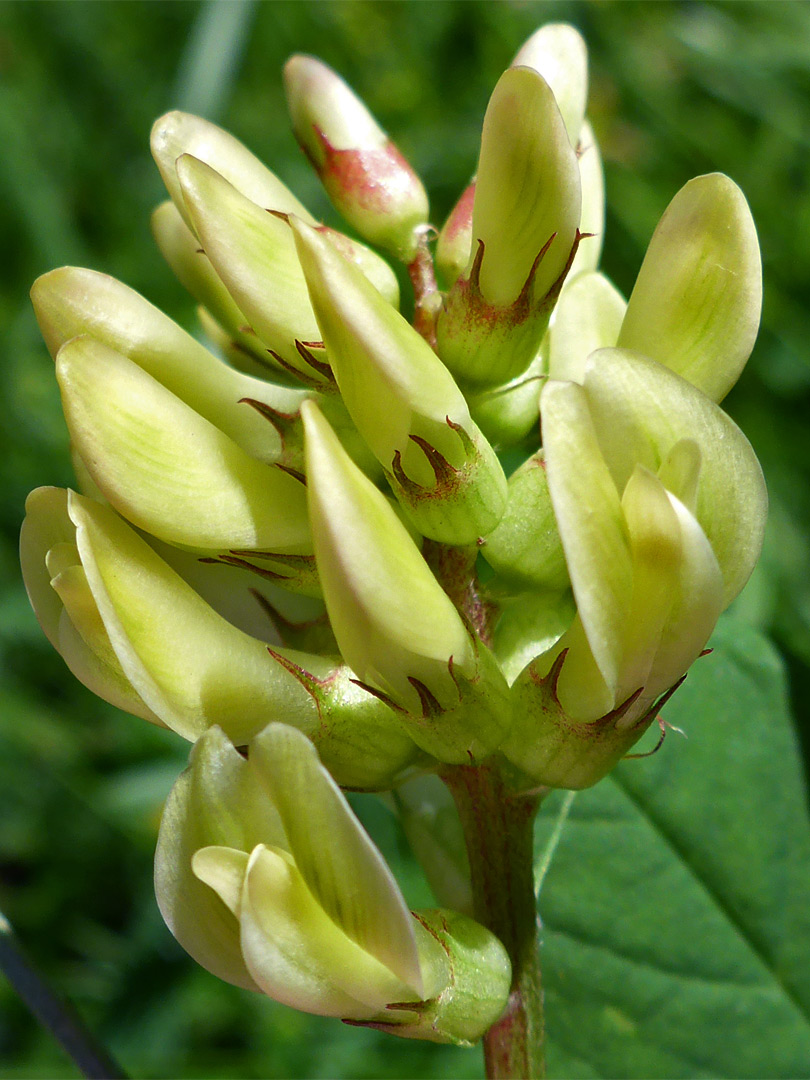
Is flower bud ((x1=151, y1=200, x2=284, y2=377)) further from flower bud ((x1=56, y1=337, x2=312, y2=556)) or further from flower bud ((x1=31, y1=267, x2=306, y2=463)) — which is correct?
flower bud ((x1=56, y1=337, x2=312, y2=556))

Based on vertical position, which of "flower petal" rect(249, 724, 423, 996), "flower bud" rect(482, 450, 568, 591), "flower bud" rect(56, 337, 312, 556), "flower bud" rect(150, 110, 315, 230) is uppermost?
"flower bud" rect(150, 110, 315, 230)

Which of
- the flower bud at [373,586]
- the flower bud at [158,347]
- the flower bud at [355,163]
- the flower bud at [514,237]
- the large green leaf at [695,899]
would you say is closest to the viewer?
the flower bud at [373,586]

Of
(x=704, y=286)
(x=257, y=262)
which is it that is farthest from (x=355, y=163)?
(x=704, y=286)

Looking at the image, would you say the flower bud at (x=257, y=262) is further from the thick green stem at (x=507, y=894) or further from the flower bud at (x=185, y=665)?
the thick green stem at (x=507, y=894)

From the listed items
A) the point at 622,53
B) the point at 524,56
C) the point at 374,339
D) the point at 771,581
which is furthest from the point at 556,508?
the point at 622,53

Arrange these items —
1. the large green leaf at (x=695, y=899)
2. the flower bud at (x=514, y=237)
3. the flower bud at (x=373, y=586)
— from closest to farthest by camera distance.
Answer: the flower bud at (x=373, y=586) → the flower bud at (x=514, y=237) → the large green leaf at (x=695, y=899)

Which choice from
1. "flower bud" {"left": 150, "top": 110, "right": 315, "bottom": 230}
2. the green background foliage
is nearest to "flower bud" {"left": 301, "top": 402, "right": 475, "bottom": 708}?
"flower bud" {"left": 150, "top": 110, "right": 315, "bottom": 230}

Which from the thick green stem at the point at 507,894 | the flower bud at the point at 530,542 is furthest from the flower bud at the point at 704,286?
the thick green stem at the point at 507,894
